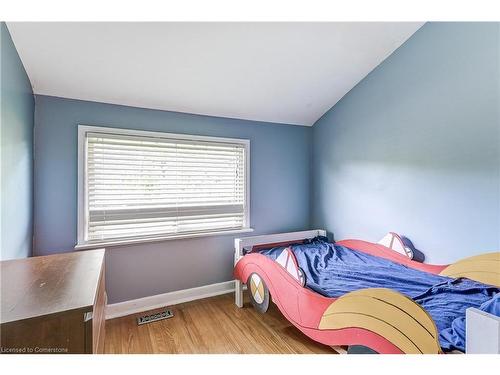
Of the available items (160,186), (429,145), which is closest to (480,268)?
(429,145)

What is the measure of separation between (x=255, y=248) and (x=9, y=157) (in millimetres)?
1951

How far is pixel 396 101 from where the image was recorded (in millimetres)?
2094

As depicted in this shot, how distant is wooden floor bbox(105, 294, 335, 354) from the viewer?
1620 mm

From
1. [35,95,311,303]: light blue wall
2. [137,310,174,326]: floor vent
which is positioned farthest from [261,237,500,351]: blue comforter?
[137,310,174,326]: floor vent

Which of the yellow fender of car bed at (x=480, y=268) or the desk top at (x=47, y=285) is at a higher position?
the desk top at (x=47, y=285)

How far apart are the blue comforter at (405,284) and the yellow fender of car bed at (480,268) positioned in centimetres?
6

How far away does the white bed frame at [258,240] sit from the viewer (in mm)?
2211

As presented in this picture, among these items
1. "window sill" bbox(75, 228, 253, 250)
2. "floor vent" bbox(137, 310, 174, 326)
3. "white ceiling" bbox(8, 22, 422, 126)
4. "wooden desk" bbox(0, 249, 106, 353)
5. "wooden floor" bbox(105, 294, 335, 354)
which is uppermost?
"white ceiling" bbox(8, 22, 422, 126)

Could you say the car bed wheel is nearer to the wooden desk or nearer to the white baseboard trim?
the white baseboard trim

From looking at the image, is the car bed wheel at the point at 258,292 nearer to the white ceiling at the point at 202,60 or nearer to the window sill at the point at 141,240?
the window sill at the point at 141,240

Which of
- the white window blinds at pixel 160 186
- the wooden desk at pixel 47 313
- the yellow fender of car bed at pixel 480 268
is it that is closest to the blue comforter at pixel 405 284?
the yellow fender of car bed at pixel 480 268

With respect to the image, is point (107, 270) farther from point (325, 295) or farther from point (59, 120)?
point (325, 295)

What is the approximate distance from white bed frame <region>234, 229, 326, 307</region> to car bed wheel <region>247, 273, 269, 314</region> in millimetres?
215

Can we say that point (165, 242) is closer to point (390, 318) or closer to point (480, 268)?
point (390, 318)
